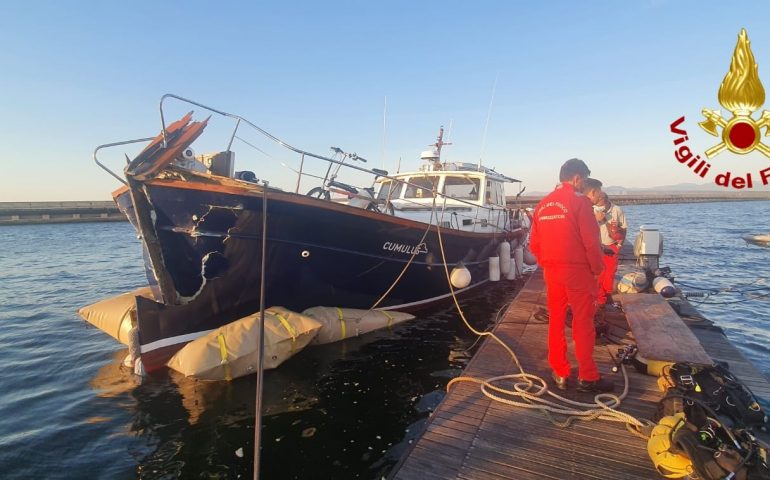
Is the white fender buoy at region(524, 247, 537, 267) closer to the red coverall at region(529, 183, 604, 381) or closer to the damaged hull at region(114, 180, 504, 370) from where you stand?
the damaged hull at region(114, 180, 504, 370)

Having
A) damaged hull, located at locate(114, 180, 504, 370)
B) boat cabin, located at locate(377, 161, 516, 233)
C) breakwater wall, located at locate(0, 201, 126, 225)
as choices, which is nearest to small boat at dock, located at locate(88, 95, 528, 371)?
damaged hull, located at locate(114, 180, 504, 370)

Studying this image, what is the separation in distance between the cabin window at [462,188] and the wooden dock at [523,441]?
5795 mm

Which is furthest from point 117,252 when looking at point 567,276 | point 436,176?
point 567,276

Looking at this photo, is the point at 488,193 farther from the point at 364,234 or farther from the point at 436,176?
the point at 364,234

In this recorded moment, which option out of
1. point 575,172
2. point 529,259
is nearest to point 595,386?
point 575,172

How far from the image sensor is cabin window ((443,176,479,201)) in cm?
944

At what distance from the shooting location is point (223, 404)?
4516mm

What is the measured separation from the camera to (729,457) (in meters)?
2.10

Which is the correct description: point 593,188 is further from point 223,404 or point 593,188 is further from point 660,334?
point 223,404

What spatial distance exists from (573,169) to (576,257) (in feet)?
2.47

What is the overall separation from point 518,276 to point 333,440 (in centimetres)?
852

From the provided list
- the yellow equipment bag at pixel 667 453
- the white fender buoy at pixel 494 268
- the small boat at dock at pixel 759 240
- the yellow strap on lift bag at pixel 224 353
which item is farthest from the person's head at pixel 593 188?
the small boat at dock at pixel 759 240

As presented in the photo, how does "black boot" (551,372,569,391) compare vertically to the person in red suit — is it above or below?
below

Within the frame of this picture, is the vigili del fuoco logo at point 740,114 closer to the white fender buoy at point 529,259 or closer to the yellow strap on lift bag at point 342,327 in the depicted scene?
the yellow strap on lift bag at point 342,327
